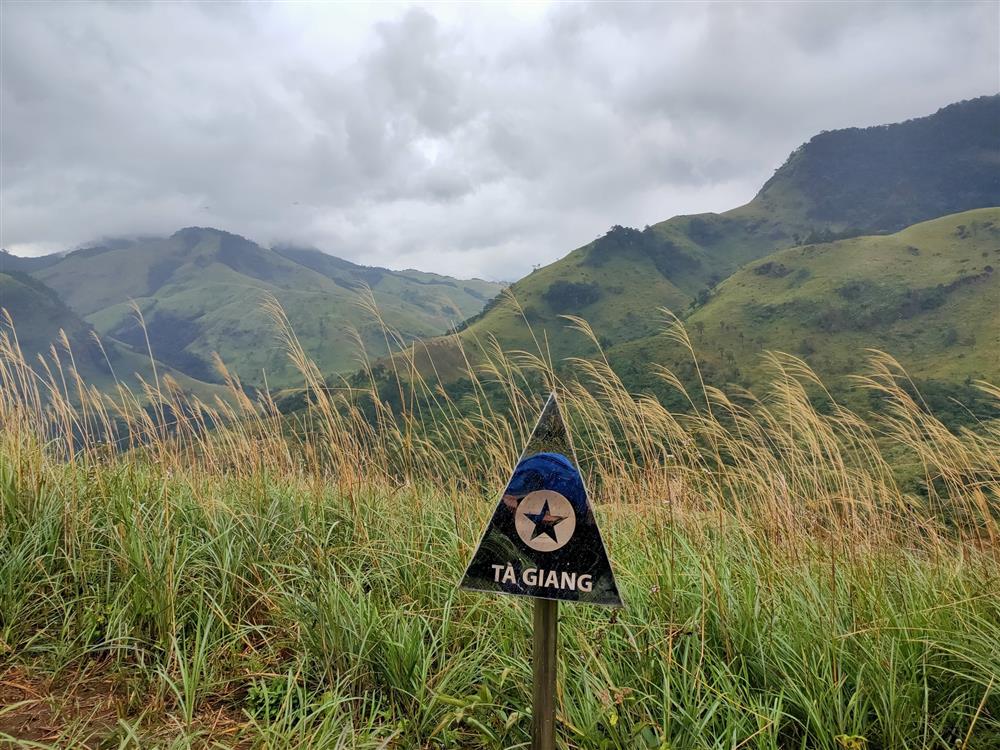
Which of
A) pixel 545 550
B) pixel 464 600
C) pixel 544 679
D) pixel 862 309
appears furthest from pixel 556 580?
pixel 862 309

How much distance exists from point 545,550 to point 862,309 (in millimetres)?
120370

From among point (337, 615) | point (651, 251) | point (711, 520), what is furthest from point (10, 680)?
point (651, 251)

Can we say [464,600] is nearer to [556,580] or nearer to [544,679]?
[544,679]

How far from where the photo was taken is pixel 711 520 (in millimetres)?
3660

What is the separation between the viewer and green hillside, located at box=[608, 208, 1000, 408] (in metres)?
83.6

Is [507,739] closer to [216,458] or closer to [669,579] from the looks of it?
[669,579]

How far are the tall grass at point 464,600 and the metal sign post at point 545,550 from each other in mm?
504

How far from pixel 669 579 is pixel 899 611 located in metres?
1.15

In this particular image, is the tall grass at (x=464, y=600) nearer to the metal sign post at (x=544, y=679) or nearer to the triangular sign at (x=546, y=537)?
the metal sign post at (x=544, y=679)

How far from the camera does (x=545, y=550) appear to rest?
1.68 metres

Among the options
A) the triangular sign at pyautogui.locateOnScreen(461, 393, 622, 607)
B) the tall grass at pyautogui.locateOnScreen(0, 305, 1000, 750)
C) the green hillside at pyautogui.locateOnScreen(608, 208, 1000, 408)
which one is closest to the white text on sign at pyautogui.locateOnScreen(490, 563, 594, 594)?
the triangular sign at pyautogui.locateOnScreen(461, 393, 622, 607)

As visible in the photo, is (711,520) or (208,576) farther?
(711,520)

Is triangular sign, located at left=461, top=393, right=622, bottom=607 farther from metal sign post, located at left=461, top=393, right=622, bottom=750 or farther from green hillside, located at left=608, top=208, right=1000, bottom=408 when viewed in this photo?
green hillside, located at left=608, top=208, right=1000, bottom=408

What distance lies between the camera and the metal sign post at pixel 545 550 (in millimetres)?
1659
